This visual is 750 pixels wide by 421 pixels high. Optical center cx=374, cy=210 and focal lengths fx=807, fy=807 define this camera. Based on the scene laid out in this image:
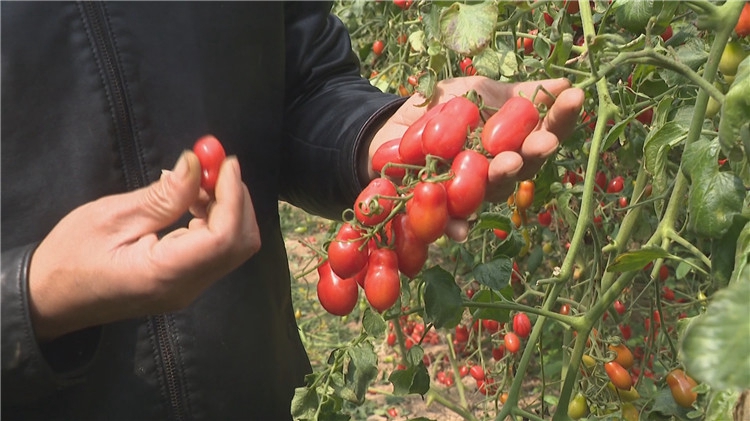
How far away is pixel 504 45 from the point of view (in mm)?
1405

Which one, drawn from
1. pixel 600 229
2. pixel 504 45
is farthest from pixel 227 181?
pixel 600 229

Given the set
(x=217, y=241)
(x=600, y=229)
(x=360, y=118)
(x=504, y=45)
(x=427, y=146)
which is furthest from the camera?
(x=600, y=229)

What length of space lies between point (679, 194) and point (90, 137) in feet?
2.26

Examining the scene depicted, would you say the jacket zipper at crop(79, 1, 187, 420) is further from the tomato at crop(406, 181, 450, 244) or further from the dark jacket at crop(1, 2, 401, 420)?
the tomato at crop(406, 181, 450, 244)

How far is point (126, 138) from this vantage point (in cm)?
96

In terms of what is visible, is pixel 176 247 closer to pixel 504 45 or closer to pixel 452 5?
pixel 452 5

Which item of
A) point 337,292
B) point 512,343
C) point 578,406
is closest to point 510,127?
point 337,292

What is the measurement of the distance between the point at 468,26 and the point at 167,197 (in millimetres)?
376

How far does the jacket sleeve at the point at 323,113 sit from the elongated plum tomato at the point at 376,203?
0.81 feet

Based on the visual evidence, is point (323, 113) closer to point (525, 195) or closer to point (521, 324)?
point (525, 195)

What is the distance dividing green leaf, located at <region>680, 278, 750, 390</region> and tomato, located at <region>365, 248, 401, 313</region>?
1.45ft

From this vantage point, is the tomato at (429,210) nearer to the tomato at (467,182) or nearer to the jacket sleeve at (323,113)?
the tomato at (467,182)

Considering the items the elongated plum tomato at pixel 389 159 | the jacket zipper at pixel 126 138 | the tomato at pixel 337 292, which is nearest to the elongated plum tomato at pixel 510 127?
the elongated plum tomato at pixel 389 159

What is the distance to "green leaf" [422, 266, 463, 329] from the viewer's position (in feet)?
2.95
